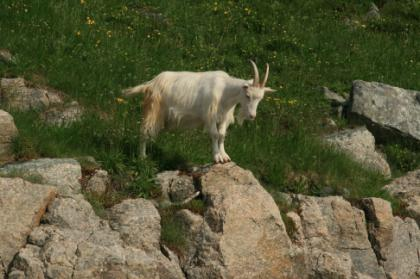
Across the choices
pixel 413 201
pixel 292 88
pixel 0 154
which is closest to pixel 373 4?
pixel 292 88

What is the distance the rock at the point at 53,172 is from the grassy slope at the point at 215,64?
0.57 m

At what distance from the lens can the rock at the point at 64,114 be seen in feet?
37.5

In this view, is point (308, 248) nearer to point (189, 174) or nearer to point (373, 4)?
point (189, 174)

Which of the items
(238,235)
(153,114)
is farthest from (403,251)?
(153,114)

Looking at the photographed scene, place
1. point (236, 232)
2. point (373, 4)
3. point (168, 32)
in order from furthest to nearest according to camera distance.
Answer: point (373, 4) → point (168, 32) → point (236, 232)

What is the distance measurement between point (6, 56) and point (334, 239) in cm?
600

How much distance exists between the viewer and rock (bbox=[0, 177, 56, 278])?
8438 millimetres

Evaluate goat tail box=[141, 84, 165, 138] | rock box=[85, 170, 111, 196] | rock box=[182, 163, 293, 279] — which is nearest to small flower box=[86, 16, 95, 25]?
goat tail box=[141, 84, 165, 138]

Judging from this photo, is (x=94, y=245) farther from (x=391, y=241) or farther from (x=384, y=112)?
(x=384, y=112)

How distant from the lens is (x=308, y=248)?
10.3 metres

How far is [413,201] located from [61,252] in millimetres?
6081

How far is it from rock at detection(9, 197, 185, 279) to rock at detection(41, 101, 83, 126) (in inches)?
95.3

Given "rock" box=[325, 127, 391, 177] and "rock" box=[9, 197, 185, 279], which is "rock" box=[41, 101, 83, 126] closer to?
"rock" box=[9, 197, 185, 279]

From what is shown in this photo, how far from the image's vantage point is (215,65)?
15.7 m
